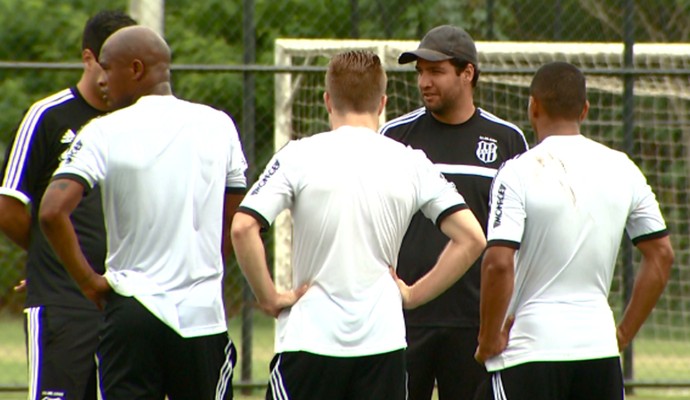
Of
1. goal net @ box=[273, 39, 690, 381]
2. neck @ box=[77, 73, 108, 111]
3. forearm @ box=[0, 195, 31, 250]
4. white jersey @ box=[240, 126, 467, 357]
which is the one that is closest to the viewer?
white jersey @ box=[240, 126, 467, 357]

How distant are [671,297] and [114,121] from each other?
927 centimetres

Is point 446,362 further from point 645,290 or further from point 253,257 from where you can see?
point 253,257

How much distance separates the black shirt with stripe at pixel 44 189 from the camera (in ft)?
16.9

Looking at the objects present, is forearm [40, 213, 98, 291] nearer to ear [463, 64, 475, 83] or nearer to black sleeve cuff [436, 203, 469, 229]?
black sleeve cuff [436, 203, 469, 229]

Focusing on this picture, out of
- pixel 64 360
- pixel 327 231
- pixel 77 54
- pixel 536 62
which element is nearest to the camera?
pixel 327 231

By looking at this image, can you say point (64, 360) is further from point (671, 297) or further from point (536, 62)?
point (671, 297)

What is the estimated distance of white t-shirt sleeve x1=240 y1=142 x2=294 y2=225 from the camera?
4.33 m

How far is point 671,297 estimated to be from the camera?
1281cm

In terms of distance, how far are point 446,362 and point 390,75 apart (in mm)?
4193

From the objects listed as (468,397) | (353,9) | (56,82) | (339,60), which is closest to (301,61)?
(353,9)

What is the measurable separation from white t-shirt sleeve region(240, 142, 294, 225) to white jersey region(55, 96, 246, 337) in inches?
10.0

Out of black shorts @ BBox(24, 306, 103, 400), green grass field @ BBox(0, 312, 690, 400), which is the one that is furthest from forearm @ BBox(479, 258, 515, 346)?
green grass field @ BBox(0, 312, 690, 400)

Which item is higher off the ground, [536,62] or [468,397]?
[536,62]

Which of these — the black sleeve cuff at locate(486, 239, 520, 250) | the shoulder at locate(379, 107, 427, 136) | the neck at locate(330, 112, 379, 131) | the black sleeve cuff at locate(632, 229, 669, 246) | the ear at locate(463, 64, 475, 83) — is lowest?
the black sleeve cuff at locate(486, 239, 520, 250)
